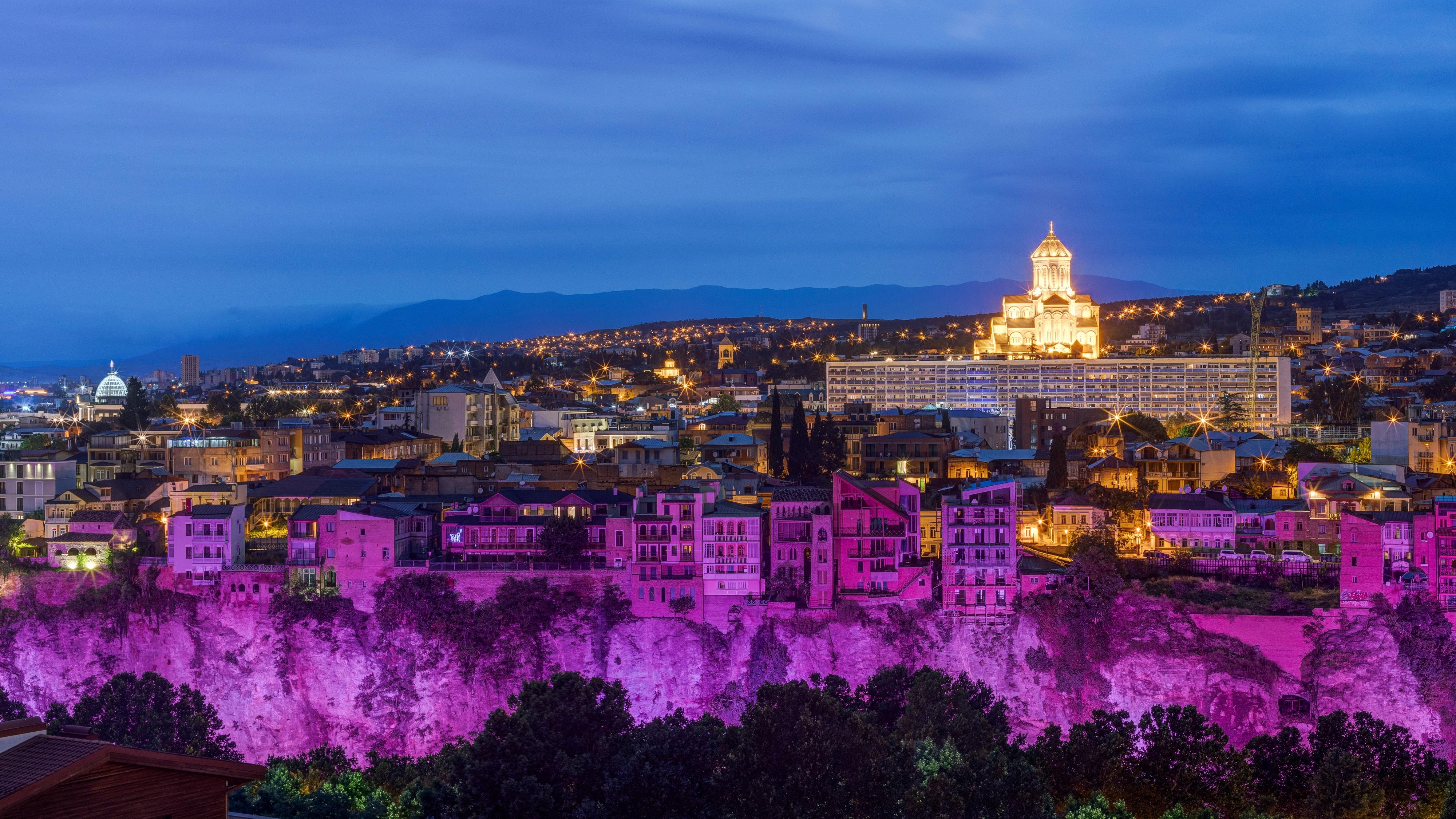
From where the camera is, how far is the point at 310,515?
40938 millimetres

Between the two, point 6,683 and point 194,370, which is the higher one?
point 194,370

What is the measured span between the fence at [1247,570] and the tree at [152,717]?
2263 centimetres

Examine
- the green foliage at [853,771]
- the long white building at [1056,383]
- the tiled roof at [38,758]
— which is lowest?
the green foliage at [853,771]

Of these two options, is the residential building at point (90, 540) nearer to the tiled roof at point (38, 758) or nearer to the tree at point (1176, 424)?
the tiled roof at point (38, 758)

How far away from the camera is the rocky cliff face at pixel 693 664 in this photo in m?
36.1

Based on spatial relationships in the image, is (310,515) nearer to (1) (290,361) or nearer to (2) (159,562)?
(2) (159,562)

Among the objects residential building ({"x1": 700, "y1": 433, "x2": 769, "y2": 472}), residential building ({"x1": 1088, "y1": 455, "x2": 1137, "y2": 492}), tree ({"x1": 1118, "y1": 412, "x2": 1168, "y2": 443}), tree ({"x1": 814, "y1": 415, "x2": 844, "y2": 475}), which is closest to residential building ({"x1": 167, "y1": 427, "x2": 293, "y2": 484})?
residential building ({"x1": 700, "y1": 433, "x2": 769, "y2": 472})

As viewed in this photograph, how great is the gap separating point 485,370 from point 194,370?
287 feet

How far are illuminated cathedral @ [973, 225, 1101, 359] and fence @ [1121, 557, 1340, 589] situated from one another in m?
62.1

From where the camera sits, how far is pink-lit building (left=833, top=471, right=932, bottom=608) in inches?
1505

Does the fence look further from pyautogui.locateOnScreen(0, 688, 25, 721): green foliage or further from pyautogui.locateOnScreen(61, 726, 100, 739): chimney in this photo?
pyautogui.locateOnScreen(61, 726, 100, 739): chimney

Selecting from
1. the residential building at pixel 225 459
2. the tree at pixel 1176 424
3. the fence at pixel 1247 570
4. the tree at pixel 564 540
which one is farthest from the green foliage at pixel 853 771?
the tree at pixel 1176 424

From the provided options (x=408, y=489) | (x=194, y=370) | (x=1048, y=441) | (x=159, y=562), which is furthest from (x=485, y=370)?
(x=194, y=370)

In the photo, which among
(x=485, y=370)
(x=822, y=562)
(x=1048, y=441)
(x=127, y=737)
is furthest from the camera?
(x=485, y=370)
